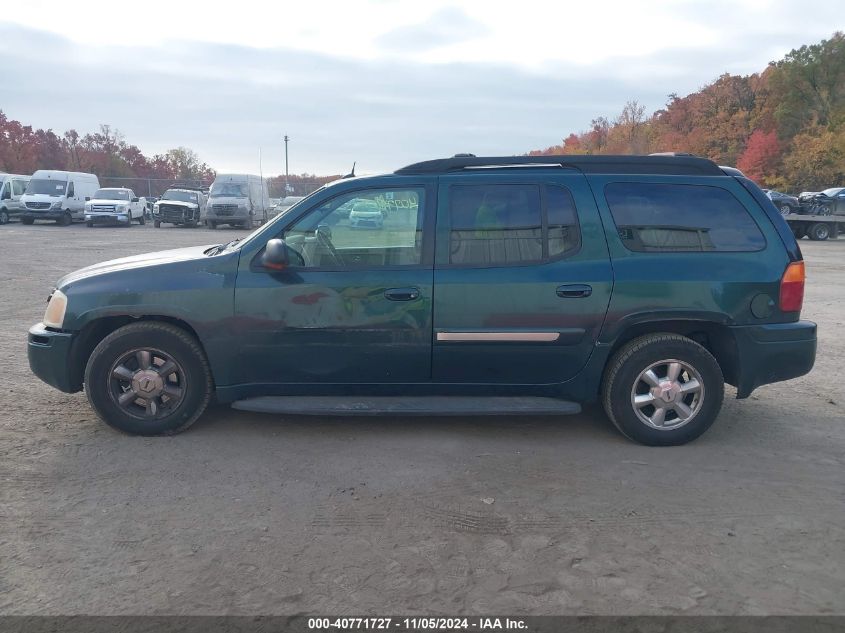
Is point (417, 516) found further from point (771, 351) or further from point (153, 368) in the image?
point (771, 351)

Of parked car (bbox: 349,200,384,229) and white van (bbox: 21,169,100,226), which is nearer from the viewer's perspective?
parked car (bbox: 349,200,384,229)

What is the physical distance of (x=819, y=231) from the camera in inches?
1099

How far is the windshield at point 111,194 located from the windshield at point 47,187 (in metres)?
1.44

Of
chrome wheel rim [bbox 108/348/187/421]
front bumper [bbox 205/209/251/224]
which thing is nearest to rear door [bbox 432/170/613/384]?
chrome wheel rim [bbox 108/348/187/421]

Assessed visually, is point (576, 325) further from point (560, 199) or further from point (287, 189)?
point (287, 189)

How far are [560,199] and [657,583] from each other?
2.62m

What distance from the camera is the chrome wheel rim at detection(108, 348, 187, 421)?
16.0 ft

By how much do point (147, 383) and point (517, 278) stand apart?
2569 millimetres

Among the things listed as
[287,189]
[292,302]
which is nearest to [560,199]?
[292,302]

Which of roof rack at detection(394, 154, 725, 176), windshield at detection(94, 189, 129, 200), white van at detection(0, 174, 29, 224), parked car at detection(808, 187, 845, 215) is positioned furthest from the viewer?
windshield at detection(94, 189, 129, 200)

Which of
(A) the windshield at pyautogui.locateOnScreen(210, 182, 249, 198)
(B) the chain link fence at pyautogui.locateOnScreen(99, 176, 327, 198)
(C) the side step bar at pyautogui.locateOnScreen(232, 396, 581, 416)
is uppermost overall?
(B) the chain link fence at pyautogui.locateOnScreen(99, 176, 327, 198)

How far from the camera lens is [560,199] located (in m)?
4.91

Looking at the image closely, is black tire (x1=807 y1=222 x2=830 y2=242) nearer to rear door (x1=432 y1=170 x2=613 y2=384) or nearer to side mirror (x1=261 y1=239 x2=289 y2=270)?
rear door (x1=432 y1=170 x2=613 y2=384)

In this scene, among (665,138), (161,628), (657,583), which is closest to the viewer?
(161,628)
